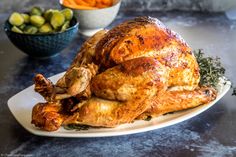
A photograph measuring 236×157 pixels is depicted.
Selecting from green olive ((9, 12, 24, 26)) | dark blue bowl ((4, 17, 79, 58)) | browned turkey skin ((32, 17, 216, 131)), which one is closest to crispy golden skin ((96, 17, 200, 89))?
browned turkey skin ((32, 17, 216, 131))

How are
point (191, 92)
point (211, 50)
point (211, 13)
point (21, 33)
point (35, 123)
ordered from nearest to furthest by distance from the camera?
1. point (35, 123)
2. point (191, 92)
3. point (21, 33)
4. point (211, 50)
5. point (211, 13)

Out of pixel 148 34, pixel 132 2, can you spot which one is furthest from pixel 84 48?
pixel 132 2

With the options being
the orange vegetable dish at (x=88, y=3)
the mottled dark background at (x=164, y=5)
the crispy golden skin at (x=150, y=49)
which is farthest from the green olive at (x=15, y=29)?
the mottled dark background at (x=164, y=5)

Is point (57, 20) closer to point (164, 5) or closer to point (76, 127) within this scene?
point (76, 127)

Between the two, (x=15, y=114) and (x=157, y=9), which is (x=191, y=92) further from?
(x=157, y=9)

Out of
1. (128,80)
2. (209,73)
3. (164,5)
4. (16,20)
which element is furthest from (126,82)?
(164,5)

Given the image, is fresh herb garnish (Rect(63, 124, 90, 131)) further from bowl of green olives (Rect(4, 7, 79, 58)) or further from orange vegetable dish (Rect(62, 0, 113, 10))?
orange vegetable dish (Rect(62, 0, 113, 10))

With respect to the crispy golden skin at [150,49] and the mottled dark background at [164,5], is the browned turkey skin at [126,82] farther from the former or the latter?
the mottled dark background at [164,5]
